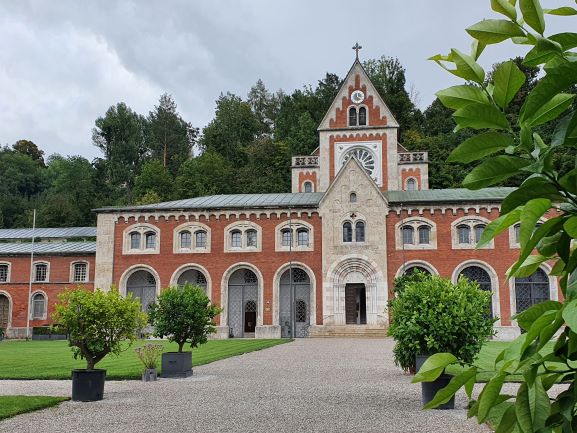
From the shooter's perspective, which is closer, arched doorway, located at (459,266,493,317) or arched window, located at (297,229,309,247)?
arched doorway, located at (459,266,493,317)

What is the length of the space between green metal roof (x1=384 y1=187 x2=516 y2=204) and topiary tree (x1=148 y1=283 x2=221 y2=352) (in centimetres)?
2317

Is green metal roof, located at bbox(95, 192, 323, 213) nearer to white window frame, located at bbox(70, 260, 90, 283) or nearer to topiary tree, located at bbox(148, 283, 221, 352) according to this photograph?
white window frame, located at bbox(70, 260, 90, 283)

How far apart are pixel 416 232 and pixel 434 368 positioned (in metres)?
39.2

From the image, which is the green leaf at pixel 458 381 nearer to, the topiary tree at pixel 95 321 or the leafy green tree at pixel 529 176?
the leafy green tree at pixel 529 176

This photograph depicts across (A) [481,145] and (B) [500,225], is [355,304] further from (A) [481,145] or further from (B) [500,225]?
(A) [481,145]

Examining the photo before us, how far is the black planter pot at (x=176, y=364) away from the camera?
18.1 meters

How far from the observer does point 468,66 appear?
1.52 meters

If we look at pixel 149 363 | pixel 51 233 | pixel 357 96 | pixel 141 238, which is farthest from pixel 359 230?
pixel 51 233

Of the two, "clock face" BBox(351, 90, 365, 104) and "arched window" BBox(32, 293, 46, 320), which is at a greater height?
"clock face" BBox(351, 90, 365, 104)

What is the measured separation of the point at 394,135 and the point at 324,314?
A: 1571cm

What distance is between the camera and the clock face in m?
46.3

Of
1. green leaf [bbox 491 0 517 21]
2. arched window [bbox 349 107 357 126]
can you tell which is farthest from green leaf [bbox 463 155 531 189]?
arched window [bbox 349 107 357 126]

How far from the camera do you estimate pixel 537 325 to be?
1.28m

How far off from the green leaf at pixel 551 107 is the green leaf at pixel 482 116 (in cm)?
8
